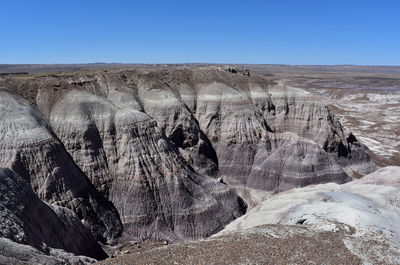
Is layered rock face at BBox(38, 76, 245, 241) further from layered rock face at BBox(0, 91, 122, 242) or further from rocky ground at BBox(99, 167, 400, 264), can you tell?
rocky ground at BBox(99, 167, 400, 264)

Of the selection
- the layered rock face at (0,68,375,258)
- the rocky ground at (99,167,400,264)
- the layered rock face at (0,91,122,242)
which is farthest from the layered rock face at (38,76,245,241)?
the rocky ground at (99,167,400,264)

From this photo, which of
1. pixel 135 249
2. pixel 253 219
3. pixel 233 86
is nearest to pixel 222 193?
pixel 253 219

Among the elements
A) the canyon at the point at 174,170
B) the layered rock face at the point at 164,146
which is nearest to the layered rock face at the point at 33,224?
the canyon at the point at 174,170

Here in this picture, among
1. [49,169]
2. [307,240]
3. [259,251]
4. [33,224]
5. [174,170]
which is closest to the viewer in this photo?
[259,251]

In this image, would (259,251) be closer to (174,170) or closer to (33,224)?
(33,224)

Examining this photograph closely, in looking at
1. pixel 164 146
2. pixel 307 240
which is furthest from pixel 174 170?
pixel 307 240
